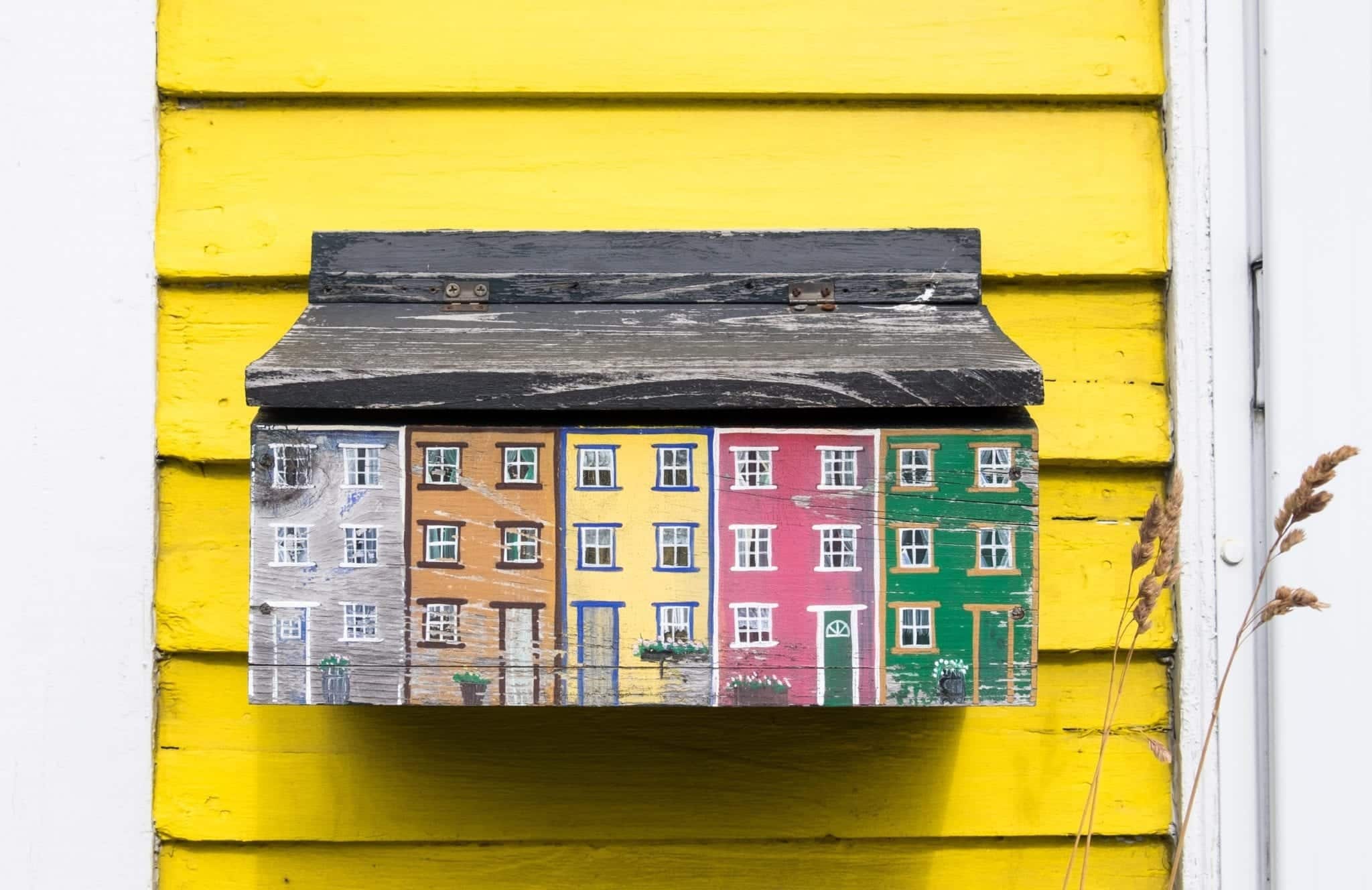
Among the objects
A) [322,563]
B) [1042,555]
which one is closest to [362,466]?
[322,563]

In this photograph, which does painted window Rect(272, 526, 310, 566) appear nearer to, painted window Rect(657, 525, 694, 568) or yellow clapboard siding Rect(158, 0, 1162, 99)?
painted window Rect(657, 525, 694, 568)

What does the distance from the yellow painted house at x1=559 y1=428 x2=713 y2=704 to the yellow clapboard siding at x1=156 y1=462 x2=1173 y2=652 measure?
0.50 meters

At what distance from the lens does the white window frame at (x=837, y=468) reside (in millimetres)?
1022

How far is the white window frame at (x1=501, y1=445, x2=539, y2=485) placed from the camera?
3.35ft

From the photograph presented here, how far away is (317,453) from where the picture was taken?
3.35 ft

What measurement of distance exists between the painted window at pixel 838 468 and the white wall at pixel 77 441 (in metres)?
0.83

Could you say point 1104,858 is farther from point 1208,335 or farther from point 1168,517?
point 1208,335

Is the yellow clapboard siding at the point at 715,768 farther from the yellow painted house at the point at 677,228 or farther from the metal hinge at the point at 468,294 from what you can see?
the metal hinge at the point at 468,294

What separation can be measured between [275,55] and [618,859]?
1091mm

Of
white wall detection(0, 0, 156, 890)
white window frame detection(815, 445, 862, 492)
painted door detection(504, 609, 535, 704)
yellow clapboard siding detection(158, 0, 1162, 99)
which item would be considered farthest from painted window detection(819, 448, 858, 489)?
white wall detection(0, 0, 156, 890)

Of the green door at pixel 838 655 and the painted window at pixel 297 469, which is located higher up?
the painted window at pixel 297 469

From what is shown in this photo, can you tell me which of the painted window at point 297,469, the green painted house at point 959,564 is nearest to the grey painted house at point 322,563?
the painted window at point 297,469

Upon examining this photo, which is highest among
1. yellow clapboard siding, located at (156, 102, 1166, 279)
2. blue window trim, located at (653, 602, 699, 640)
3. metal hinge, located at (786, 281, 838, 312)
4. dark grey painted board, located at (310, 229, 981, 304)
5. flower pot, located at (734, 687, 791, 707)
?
yellow clapboard siding, located at (156, 102, 1166, 279)

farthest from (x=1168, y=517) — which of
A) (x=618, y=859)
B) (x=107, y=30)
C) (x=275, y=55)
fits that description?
(x=107, y=30)
